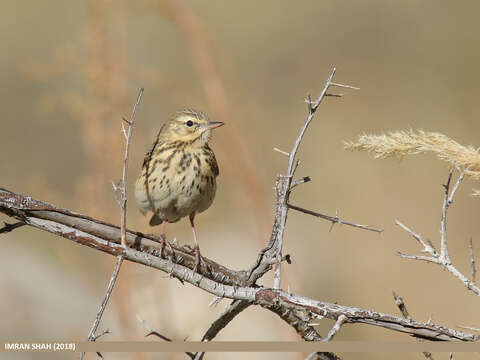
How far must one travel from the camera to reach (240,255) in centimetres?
1066

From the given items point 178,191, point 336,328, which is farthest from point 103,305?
point 178,191

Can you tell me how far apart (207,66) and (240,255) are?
18.0 feet

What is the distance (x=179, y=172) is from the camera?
435 centimetres

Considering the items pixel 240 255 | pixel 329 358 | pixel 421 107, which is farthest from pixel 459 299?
pixel 329 358

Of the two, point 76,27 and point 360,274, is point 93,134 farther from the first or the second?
point 76,27

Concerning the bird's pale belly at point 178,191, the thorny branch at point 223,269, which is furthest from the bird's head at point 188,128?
the thorny branch at point 223,269

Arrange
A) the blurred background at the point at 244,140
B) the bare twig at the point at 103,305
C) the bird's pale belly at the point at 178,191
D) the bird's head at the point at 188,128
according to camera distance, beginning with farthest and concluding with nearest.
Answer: the blurred background at the point at 244,140 → the bird's head at the point at 188,128 → the bird's pale belly at the point at 178,191 → the bare twig at the point at 103,305

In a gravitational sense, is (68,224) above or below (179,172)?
below

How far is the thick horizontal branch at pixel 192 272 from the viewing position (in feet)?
7.41

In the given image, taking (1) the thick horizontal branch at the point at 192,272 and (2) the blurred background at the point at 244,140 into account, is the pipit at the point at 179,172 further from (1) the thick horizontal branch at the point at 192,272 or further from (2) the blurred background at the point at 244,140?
(1) the thick horizontal branch at the point at 192,272

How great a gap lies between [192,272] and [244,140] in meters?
Result: 4.63

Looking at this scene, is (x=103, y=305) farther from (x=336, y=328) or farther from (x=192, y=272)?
(x=336, y=328)

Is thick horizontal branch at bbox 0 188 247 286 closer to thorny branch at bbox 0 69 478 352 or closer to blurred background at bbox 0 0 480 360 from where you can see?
thorny branch at bbox 0 69 478 352

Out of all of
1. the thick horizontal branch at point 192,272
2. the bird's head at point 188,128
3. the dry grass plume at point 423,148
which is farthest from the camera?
the bird's head at point 188,128
